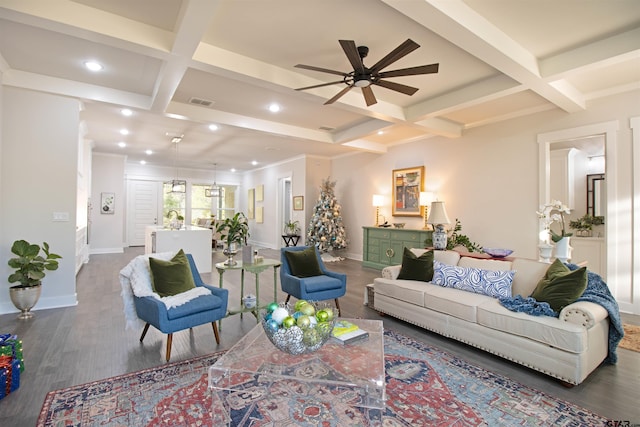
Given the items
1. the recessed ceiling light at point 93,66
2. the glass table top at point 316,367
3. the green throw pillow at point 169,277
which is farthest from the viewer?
the recessed ceiling light at point 93,66

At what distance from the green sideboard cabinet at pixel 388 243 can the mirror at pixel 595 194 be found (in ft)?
10.5

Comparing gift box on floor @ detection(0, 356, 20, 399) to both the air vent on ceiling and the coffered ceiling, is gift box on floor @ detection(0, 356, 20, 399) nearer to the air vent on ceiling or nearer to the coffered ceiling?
the coffered ceiling

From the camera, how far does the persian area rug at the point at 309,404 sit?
1.97 metres

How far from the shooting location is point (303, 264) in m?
4.09

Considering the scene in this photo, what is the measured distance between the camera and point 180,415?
2021 millimetres

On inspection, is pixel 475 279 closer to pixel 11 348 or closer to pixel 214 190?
pixel 11 348

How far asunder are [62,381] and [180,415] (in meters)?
1.12

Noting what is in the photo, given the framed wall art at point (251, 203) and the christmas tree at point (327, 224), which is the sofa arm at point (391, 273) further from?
the framed wall art at point (251, 203)

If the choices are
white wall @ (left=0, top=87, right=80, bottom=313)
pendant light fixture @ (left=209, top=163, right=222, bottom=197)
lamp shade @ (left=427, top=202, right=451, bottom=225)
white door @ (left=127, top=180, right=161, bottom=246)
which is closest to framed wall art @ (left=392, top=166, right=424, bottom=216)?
lamp shade @ (left=427, top=202, right=451, bottom=225)

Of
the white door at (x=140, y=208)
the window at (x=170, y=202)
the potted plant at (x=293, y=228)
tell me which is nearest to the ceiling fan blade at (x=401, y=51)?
the potted plant at (x=293, y=228)

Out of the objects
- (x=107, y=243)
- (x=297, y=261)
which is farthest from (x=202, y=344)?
(x=107, y=243)

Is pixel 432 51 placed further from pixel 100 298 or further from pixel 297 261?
pixel 100 298

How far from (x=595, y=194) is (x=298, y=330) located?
6998 mm

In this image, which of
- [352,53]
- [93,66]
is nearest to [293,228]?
[93,66]
